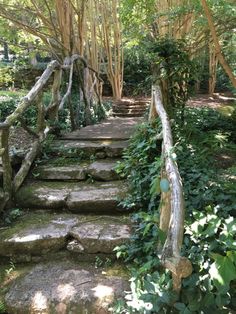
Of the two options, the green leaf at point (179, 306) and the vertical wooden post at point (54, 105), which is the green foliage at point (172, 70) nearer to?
the vertical wooden post at point (54, 105)

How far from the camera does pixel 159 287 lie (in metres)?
1.74

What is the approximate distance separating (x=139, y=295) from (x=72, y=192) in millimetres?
1418

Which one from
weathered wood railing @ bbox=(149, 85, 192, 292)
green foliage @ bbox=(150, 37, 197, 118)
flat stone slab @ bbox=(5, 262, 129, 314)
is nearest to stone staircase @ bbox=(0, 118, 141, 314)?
flat stone slab @ bbox=(5, 262, 129, 314)

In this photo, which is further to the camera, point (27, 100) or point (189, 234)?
point (27, 100)

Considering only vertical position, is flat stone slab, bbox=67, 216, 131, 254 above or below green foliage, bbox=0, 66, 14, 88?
below

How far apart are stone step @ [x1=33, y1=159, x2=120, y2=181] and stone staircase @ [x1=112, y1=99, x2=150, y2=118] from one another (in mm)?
4681

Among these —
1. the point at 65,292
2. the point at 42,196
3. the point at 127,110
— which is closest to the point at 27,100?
the point at 42,196

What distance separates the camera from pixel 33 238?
100.0 inches

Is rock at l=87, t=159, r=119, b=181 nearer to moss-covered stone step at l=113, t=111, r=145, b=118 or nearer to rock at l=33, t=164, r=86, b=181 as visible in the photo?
rock at l=33, t=164, r=86, b=181

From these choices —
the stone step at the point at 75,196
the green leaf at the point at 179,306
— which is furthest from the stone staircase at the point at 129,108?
the green leaf at the point at 179,306

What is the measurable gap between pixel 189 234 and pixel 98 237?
715mm

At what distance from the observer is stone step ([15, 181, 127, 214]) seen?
2.91m

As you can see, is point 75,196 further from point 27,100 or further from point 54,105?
point 54,105

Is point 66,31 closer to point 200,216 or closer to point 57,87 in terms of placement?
point 57,87
